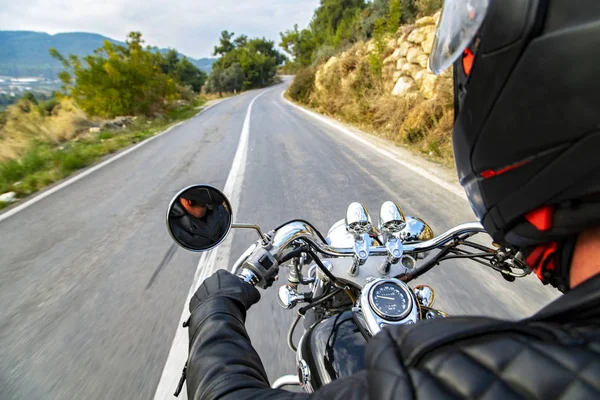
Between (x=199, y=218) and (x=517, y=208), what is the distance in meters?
1.08

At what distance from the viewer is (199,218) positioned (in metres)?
1.29

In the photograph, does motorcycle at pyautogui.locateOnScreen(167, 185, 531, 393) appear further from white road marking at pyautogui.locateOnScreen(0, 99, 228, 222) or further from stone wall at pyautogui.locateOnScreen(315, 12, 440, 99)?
stone wall at pyautogui.locateOnScreen(315, 12, 440, 99)

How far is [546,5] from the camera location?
0.60 metres

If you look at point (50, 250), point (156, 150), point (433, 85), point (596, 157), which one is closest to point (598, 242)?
point (596, 157)

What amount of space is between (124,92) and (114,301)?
17192 mm

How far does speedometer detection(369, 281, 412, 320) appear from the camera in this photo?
0.97 m

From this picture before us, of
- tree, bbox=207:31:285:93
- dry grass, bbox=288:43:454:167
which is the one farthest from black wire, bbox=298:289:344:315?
tree, bbox=207:31:285:93

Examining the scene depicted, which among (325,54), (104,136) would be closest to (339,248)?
(104,136)

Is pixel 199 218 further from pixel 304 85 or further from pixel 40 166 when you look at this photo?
pixel 304 85

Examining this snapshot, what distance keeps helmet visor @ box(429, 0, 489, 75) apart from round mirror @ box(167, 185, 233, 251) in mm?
933

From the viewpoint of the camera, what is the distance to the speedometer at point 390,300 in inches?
38.2

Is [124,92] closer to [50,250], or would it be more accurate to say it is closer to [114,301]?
[50,250]

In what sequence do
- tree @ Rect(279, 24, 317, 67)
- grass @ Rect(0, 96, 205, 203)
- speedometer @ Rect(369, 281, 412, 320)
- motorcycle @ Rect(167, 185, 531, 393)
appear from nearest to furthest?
1. speedometer @ Rect(369, 281, 412, 320)
2. motorcycle @ Rect(167, 185, 531, 393)
3. grass @ Rect(0, 96, 205, 203)
4. tree @ Rect(279, 24, 317, 67)

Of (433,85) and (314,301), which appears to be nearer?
(314,301)
